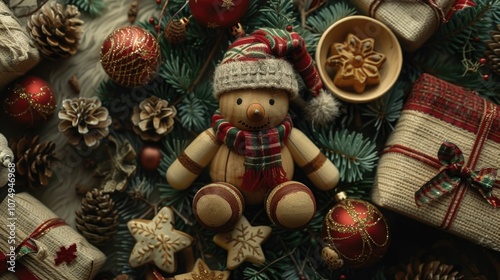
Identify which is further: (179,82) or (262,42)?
(179,82)

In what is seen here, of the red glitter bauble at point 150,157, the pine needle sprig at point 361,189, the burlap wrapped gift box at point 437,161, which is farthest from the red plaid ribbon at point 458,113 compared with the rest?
the red glitter bauble at point 150,157

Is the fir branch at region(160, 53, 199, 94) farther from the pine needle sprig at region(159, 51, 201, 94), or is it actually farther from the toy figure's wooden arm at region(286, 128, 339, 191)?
the toy figure's wooden arm at region(286, 128, 339, 191)

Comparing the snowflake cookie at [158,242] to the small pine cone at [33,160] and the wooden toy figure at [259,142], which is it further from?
the small pine cone at [33,160]

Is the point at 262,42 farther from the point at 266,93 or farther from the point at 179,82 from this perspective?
the point at 179,82

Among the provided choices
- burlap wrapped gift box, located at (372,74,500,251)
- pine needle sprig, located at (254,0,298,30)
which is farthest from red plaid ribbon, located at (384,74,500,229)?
pine needle sprig, located at (254,0,298,30)

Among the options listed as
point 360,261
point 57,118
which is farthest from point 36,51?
Result: point 360,261

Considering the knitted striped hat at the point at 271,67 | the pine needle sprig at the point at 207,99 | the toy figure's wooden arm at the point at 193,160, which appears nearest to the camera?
the knitted striped hat at the point at 271,67
